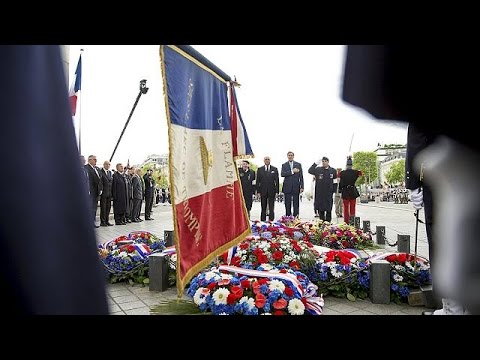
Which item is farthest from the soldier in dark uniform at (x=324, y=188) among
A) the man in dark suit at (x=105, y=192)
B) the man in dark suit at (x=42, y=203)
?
the man in dark suit at (x=42, y=203)

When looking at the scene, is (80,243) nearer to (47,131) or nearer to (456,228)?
(47,131)

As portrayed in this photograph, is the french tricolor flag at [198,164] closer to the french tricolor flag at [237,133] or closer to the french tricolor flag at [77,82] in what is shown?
the french tricolor flag at [237,133]

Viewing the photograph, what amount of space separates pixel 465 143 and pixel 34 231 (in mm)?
1115

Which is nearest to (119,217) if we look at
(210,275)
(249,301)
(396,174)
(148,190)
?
(148,190)

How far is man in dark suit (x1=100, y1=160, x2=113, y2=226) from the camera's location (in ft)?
38.2

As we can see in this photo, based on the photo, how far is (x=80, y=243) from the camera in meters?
1.01

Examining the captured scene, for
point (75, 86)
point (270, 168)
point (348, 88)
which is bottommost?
point (270, 168)

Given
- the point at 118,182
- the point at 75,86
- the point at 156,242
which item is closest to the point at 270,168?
the point at 118,182

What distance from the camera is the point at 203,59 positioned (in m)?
2.52

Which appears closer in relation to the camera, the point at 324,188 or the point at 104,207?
the point at 324,188

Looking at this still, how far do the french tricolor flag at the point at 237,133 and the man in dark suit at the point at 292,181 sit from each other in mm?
7879

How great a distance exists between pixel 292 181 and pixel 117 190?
19.0 feet

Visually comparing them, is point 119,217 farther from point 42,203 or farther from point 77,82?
point 42,203

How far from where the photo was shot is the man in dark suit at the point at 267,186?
11.4 metres
